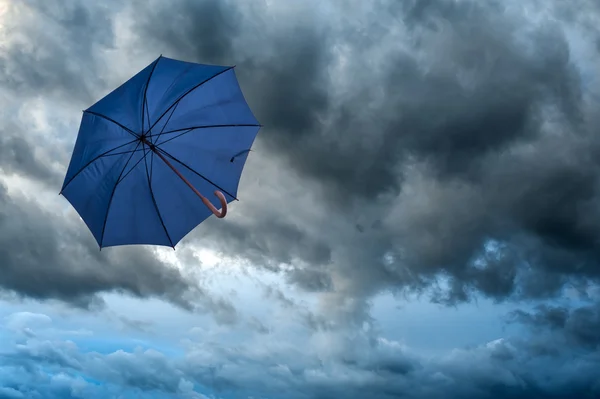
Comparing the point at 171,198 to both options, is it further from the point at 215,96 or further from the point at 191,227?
the point at 215,96

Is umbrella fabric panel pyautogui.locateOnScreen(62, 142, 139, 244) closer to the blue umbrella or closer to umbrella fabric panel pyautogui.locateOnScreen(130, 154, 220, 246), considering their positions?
the blue umbrella

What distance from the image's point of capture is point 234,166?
1944 centimetres

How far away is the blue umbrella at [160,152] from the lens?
18781 millimetres

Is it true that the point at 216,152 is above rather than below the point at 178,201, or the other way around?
above

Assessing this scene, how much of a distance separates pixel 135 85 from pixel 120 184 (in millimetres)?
3363

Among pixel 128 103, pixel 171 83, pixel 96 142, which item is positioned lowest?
pixel 96 142

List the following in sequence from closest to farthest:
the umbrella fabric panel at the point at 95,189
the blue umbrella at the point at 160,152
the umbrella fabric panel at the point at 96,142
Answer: the blue umbrella at the point at 160,152, the umbrella fabric panel at the point at 96,142, the umbrella fabric panel at the point at 95,189

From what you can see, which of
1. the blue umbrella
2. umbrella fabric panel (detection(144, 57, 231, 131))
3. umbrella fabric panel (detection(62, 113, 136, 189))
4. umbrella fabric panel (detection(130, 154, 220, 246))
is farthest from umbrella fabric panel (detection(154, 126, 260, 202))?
umbrella fabric panel (detection(62, 113, 136, 189))

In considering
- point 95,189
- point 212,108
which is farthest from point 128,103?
point 95,189

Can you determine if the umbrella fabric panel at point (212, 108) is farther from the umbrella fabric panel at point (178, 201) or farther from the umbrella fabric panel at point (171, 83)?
the umbrella fabric panel at point (178, 201)

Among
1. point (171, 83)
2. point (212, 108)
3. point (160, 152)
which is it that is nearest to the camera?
point (160, 152)

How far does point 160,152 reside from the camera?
1855 centimetres

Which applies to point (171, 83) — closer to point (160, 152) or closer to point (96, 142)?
point (160, 152)

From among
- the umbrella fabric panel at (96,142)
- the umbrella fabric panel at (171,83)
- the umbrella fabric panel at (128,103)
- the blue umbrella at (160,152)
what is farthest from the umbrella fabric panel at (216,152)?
the umbrella fabric panel at (96,142)
